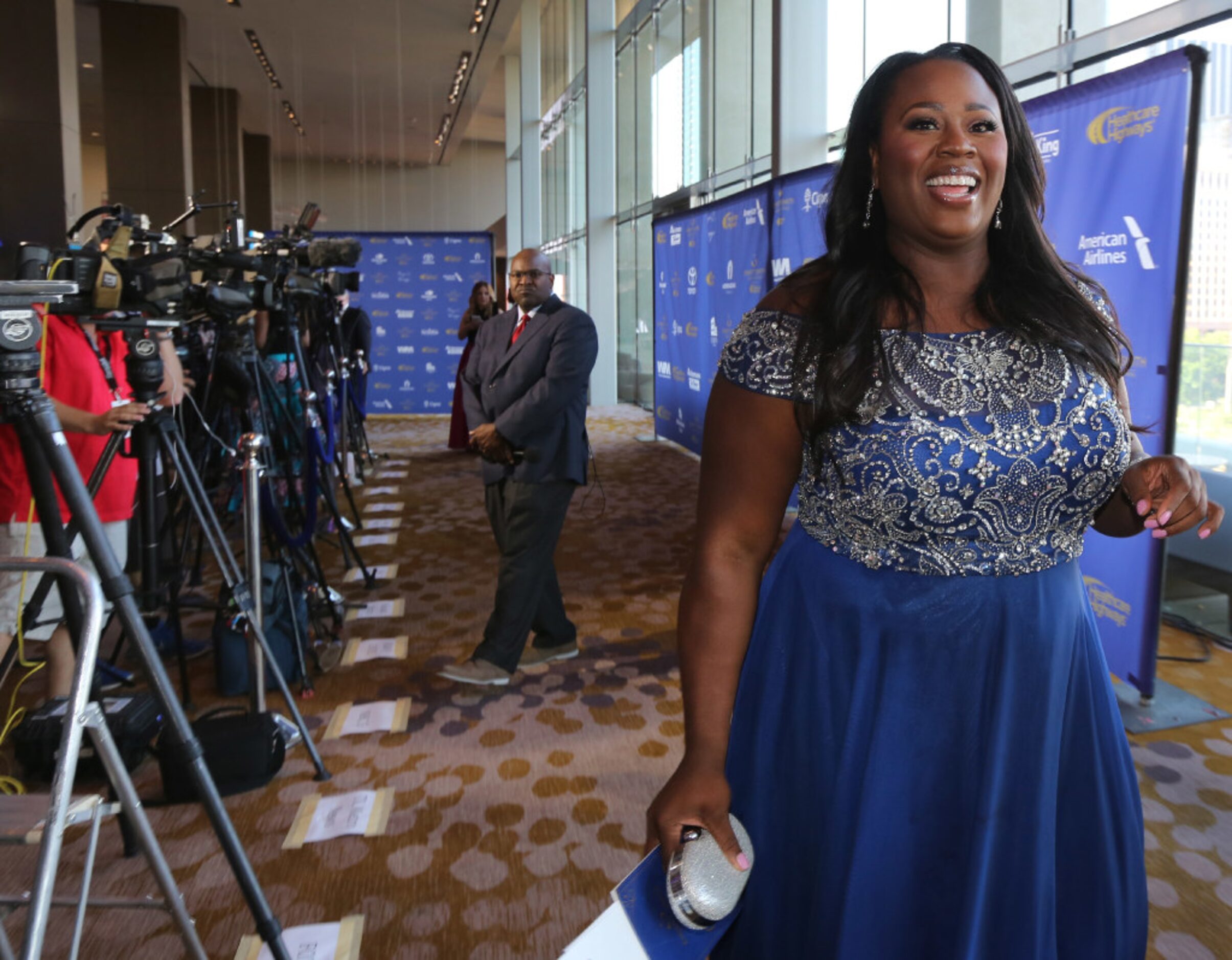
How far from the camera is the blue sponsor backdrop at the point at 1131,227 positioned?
107 inches

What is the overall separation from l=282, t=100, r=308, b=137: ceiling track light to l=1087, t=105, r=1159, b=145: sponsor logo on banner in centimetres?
1901

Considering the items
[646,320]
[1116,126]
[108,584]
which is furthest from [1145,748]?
[646,320]

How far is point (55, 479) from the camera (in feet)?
4.80

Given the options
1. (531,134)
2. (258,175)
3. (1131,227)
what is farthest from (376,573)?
(258,175)

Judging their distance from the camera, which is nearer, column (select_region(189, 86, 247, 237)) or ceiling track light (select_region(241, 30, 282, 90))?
ceiling track light (select_region(241, 30, 282, 90))

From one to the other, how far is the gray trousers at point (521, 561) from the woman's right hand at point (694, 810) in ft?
7.81

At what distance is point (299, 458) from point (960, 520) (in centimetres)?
400

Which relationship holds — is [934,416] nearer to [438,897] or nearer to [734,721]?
[734,721]

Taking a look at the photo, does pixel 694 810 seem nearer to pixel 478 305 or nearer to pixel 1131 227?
pixel 1131 227

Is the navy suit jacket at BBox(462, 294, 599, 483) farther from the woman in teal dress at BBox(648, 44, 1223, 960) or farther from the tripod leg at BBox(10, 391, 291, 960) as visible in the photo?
the woman in teal dress at BBox(648, 44, 1223, 960)

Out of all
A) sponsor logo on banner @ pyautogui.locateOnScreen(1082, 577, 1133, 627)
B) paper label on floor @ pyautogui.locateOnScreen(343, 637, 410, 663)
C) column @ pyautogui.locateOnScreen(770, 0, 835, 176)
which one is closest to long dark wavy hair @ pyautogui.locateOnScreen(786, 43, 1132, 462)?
sponsor logo on banner @ pyautogui.locateOnScreen(1082, 577, 1133, 627)

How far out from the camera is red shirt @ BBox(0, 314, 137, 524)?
265cm

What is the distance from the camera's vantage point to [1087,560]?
3201 mm

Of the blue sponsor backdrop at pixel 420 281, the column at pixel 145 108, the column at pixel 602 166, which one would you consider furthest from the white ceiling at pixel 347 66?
the blue sponsor backdrop at pixel 420 281
